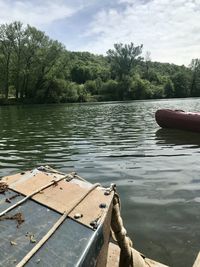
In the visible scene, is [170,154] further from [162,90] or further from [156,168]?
[162,90]

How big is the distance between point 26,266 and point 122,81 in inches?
3301

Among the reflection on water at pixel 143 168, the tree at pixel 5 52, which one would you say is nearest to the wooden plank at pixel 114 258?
the reflection on water at pixel 143 168

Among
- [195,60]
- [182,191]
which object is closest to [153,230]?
[182,191]

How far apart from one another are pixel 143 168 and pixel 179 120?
9.24 meters

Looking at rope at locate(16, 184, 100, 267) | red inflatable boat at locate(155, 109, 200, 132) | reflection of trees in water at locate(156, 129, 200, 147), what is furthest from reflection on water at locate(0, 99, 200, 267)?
rope at locate(16, 184, 100, 267)

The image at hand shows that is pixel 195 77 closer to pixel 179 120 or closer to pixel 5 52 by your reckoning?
pixel 5 52

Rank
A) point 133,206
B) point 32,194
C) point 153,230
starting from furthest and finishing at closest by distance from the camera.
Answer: point 133,206 < point 153,230 < point 32,194

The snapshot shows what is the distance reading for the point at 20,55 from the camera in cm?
5653

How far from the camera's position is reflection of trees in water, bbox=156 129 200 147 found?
45.2ft

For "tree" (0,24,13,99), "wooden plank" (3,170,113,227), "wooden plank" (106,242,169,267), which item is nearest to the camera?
"wooden plank" (3,170,113,227)

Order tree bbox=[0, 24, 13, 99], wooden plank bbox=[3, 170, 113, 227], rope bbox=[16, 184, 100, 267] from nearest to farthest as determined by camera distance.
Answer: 1. rope bbox=[16, 184, 100, 267]
2. wooden plank bbox=[3, 170, 113, 227]
3. tree bbox=[0, 24, 13, 99]

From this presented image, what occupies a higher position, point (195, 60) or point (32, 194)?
point (195, 60)

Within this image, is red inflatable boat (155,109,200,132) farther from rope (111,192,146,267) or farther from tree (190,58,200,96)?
tree (190,58,200,96)

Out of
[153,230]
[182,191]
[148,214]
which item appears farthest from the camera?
[182,191]
